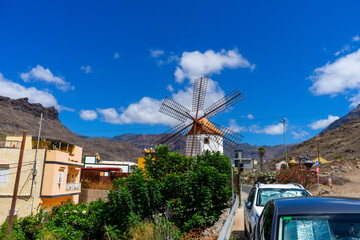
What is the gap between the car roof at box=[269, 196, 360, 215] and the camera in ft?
12.0

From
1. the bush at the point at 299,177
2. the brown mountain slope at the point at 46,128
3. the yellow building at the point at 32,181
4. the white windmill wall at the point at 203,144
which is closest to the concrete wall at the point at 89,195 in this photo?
the yellow building at the point at 32,181

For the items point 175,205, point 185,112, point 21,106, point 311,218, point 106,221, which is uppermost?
point 21,106

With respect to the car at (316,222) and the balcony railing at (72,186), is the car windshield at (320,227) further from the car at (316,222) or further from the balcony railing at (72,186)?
the balcony railing at (72,186)

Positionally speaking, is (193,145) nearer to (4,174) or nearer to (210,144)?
(210,144)

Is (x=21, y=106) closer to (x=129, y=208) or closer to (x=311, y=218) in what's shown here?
(x=129, y=208)

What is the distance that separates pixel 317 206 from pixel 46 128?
126119 mm

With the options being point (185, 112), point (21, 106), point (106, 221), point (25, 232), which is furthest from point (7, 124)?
point (106, 221)

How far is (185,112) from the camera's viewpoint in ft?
120

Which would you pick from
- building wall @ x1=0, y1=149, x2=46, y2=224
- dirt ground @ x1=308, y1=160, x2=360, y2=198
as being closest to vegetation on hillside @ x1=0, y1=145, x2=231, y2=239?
building wall @ x1=0, y1=149, x2=46, y2=224

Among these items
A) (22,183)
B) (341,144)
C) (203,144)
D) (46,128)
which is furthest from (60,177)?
(46,128)

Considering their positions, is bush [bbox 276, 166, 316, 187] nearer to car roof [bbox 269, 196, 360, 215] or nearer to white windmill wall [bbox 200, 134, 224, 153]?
white windmill wall [bbox 200, 134, 224, 153]

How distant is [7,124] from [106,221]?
91344 millimetres

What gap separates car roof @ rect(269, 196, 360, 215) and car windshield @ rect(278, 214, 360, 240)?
7 cm

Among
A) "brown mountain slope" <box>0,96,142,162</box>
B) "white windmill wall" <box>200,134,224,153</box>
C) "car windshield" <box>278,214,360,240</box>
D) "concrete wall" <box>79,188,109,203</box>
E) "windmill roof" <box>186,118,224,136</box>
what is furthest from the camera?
"brown mountain slope" <box>0,96,142,162</box>
